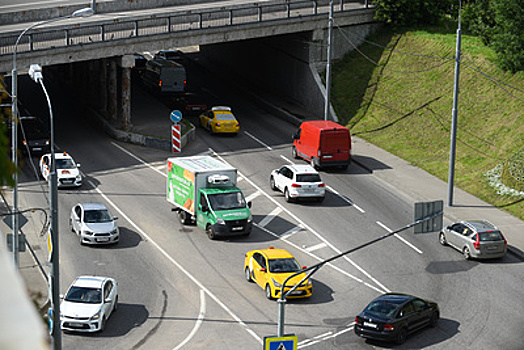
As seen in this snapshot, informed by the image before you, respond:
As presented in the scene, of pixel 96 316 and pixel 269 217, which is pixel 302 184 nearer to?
pixel 269 217

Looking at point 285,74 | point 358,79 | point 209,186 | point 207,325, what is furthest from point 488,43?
point 207,325

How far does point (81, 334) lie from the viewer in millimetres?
25641

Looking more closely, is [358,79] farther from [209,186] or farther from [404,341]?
[404,341]

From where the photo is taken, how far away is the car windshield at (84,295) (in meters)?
26.0

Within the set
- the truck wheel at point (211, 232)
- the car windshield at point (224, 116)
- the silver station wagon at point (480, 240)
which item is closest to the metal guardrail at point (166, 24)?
the car windshield at point (224, 116)

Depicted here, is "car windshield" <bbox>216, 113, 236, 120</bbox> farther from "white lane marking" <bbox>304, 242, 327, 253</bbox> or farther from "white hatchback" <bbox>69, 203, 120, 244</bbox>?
"white lane marking" <bbox>304, 242, 327, 253</bbox>

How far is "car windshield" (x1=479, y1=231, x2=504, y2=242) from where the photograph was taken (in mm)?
32469

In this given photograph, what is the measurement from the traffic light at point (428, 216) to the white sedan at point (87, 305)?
1056 centimetres

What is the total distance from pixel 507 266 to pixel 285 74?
97.9ft

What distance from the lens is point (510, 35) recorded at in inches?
1892

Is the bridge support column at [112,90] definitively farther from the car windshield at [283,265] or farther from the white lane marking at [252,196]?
the car windshield at [283,265]

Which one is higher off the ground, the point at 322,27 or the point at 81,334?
the point at 322,27

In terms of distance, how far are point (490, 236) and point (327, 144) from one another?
12.4 meters

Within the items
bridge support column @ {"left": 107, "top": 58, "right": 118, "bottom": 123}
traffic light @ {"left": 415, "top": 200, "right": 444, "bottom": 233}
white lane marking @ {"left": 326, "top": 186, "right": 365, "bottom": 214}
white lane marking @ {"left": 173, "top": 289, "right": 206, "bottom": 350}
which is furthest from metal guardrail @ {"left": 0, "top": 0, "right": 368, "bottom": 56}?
traffic light @ {"left": 415, "top": 200, "right": 444, "bottom": 233}
